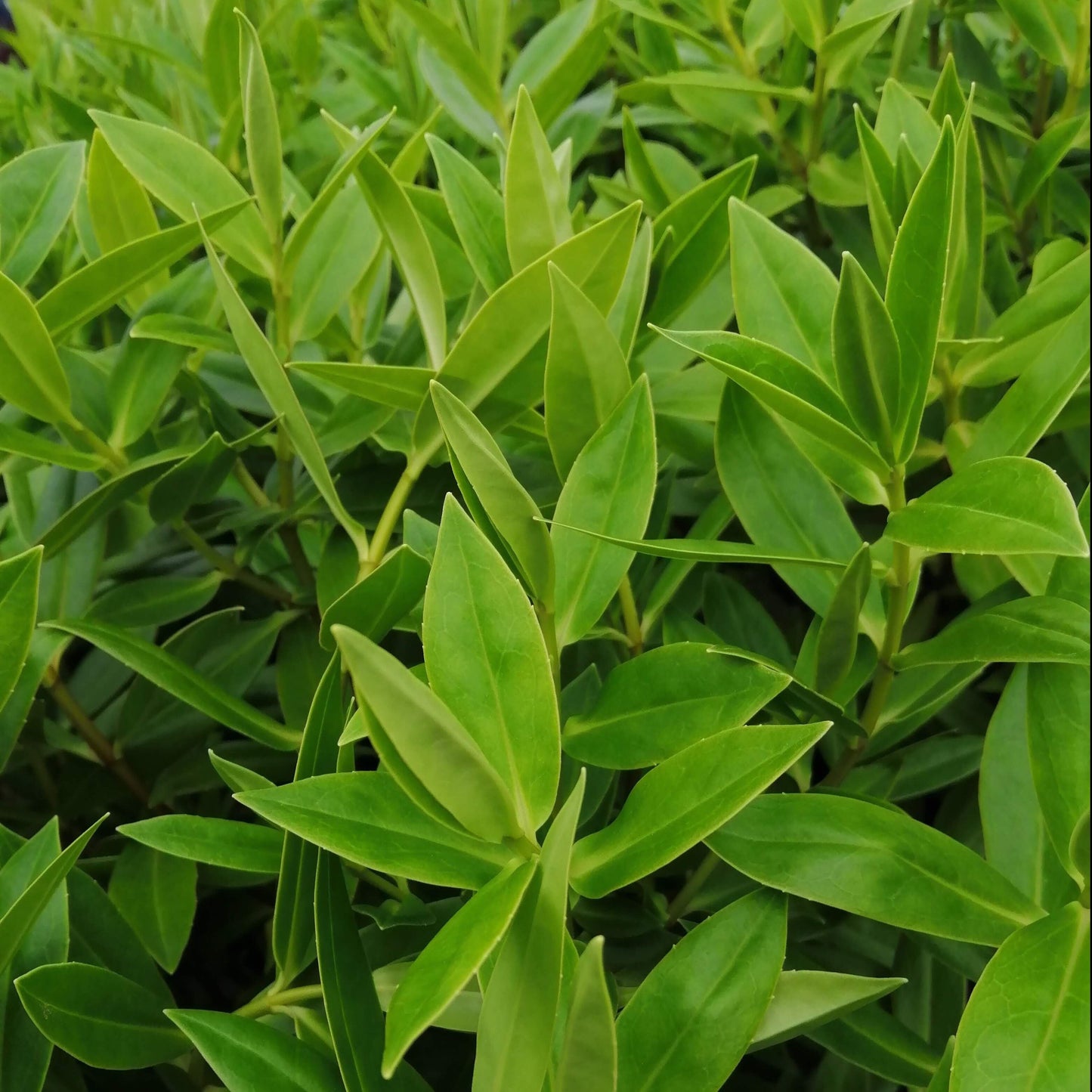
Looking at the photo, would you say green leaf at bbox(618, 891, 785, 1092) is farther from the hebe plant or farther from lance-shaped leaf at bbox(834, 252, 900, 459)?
lance-shaped leaf at bbox(834, 252, 900, 459)

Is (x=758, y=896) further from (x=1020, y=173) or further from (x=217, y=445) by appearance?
(x=1020, y=173)

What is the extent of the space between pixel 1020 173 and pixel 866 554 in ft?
1.32

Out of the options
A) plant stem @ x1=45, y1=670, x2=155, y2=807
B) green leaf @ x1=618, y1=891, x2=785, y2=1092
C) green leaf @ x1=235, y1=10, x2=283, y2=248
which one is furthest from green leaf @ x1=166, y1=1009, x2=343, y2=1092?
green leaf @ x1=235, y1=10, x2=283, y2=248

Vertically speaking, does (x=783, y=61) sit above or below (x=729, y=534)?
above

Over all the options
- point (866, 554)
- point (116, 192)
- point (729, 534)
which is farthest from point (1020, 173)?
point (116, 192)

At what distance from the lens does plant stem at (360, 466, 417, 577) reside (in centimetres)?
47

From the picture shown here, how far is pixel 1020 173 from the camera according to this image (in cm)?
63

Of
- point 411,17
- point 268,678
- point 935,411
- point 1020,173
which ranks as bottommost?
point 268,678

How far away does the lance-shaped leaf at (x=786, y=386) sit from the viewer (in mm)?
342

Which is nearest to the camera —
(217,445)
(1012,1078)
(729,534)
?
Answer: (1012,1078)

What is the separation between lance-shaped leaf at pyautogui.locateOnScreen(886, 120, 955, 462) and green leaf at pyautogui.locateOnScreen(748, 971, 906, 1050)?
0.18 metres

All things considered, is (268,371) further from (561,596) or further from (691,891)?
(691,891)

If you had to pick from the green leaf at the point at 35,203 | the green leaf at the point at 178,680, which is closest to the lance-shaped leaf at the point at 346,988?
the green leaf at the point at 178,680

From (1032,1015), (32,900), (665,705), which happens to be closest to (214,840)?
(32,900)
